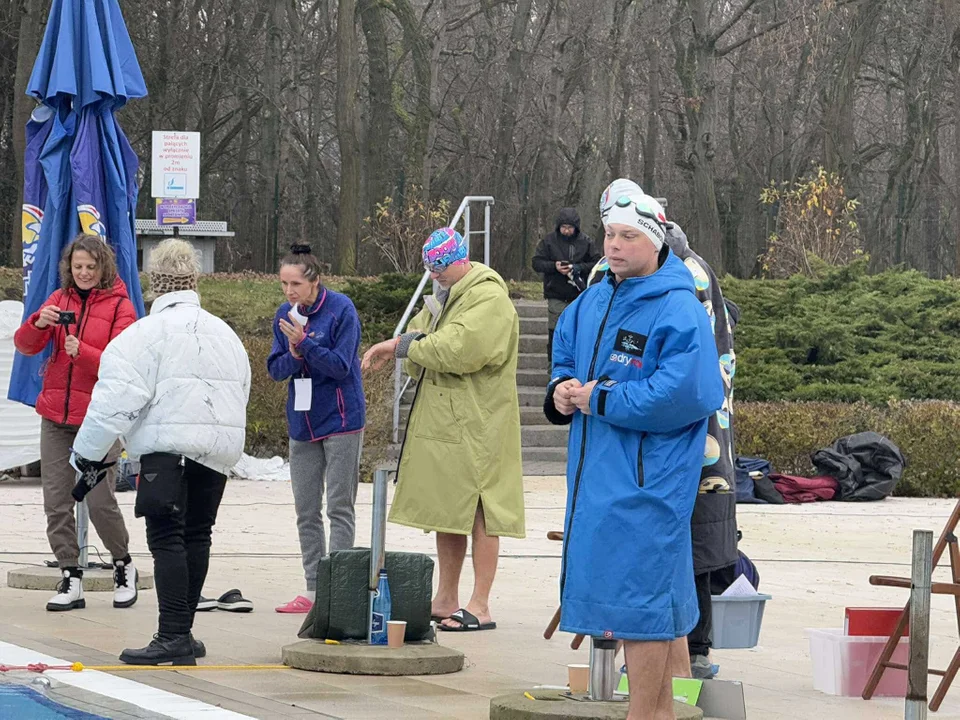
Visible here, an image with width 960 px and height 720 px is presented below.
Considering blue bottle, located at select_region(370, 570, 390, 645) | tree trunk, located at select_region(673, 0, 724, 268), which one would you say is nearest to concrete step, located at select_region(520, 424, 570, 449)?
blue bottle, located at select_region(370, 570, 390, 645)

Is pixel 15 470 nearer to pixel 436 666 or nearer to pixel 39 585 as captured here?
pixel 39 585

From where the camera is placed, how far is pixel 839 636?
659 cm

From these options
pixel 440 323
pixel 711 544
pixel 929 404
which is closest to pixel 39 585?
pixel 440 323

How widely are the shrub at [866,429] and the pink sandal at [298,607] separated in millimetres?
8610

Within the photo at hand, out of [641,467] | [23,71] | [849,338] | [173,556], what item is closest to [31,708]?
[173,556]

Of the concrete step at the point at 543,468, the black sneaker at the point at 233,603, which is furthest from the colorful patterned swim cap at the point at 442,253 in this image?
the concrete step at the point at 543,468

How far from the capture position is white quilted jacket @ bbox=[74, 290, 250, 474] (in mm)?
6703

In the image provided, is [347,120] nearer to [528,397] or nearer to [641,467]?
[528,397]

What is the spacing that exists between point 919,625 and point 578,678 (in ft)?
4.77

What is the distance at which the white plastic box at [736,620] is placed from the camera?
654 cm

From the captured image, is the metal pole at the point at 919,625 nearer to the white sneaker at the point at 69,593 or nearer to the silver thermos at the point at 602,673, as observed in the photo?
the silver thermos at the point at 602,673

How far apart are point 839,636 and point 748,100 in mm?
36684

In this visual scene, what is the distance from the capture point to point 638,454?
16.7 feet

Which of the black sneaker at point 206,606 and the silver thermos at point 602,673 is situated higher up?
the silver thermos at point 602,673
